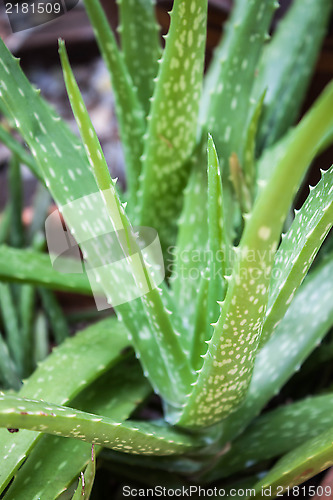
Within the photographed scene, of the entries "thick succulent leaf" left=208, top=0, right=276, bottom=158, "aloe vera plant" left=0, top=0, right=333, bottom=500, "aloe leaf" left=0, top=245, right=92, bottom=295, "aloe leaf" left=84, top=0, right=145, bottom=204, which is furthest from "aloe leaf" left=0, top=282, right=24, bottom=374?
"thick succulent leaf" left=208, top=0, right=276, bottom=158

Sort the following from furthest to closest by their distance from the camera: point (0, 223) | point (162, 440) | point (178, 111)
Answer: point (0, 223) → point (178, 111) → point (162, 440)

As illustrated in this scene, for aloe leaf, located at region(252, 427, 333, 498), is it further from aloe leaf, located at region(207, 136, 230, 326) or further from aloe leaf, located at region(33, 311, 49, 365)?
aloe leaf, located at region(33, 311, 49, 365)

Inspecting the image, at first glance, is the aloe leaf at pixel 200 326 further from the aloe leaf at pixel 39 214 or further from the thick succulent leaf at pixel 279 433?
the aloe leaf at pixel 39 214

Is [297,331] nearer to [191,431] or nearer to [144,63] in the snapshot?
[191,431]

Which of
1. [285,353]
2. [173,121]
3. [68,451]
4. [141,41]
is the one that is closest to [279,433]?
[285,353]

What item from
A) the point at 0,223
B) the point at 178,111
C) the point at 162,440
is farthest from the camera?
the point at 0,223

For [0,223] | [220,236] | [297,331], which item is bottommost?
[0,223]

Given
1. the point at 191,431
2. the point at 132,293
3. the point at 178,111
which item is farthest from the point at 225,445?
the point at 178,111

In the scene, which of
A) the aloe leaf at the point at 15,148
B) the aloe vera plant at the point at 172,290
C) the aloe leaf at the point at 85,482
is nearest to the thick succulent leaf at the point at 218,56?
the aloe vera plant at the point at 172,290

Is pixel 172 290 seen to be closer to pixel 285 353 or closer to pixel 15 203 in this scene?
pixel 285 353
